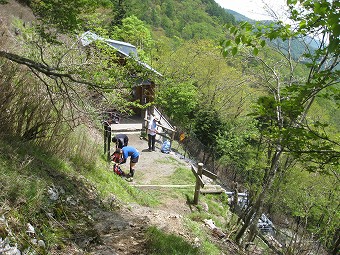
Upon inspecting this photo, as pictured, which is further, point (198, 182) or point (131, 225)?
point (198, 182)

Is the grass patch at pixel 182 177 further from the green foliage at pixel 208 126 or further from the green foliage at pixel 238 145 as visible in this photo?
the green foliage at pixel 208 126

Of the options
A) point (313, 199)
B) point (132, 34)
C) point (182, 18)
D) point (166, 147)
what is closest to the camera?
point (313, 199)

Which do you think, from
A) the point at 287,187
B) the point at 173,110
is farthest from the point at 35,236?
the point at 173,110

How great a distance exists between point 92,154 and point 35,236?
162 inches

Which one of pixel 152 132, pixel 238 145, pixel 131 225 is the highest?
pixel 131 225

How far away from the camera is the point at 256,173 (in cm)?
1523

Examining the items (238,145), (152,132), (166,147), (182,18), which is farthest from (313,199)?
(182,18)

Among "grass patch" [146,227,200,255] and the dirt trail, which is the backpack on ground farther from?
"grass patch" [146,227,200,255]

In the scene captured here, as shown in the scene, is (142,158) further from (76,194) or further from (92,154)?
(76,194)

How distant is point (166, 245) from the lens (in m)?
4.79

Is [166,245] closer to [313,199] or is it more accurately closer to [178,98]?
[313,199]

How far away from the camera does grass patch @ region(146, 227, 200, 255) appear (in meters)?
4.63

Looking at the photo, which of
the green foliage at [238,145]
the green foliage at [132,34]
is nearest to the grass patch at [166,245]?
the green foliage at [238,145]

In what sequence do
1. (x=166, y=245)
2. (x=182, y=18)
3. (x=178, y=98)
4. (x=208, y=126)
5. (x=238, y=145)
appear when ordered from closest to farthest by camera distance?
1. (x=166, y=245)
2. (x=238, y=145)
3. (x=178, y=98)
4. (x=208, y=126)
5. (x=182, y=18)
